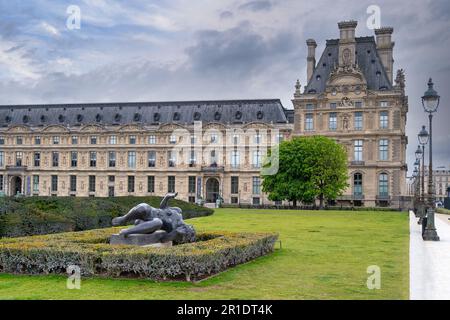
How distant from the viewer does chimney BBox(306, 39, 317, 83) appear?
7425cm

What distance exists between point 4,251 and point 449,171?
650 ft

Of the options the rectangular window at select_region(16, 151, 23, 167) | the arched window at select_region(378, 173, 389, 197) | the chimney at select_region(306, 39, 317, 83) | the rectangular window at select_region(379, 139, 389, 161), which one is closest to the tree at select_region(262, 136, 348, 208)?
the arched window at select_region(378, 173, 389, 197)

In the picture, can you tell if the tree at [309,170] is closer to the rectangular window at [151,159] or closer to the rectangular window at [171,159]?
the rectangular window at [171,159]

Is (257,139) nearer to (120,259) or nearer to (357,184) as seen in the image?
(357,184)

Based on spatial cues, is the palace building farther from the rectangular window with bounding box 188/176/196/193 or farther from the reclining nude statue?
the reclining nude statue

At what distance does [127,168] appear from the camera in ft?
270

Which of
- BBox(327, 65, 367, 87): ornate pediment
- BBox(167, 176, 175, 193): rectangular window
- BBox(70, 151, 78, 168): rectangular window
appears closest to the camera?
BBox(327, 65, 367, 87): ornate pediment

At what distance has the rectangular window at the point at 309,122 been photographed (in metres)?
71.2

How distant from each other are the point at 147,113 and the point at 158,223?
68.8m

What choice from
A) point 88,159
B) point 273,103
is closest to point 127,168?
point 88,159

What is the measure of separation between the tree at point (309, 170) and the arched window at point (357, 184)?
9.87 meters
